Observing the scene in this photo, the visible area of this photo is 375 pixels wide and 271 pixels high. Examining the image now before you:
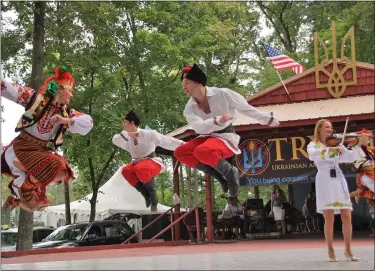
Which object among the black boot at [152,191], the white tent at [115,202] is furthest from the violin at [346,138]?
the white tent at [115,202]

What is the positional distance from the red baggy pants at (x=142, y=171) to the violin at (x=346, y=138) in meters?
2.35

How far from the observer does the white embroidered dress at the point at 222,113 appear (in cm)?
651

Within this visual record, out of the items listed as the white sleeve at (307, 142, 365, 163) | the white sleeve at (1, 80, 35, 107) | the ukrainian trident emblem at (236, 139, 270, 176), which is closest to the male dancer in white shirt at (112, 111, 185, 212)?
the white sleeve at (1, 80, 35, 107)

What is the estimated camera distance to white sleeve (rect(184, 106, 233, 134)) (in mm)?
6484

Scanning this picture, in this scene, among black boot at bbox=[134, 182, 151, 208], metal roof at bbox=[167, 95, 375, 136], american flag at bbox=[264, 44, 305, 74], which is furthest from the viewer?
american flag at bbox=[264, 44, 305, 74]

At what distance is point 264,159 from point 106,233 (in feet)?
19.0

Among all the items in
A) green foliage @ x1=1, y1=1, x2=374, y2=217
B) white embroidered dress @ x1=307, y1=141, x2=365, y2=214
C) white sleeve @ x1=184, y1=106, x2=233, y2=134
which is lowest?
white embroidered dress @ x1=307, y1=141, x2=365, y2=214

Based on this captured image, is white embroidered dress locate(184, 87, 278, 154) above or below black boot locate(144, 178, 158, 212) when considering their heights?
above

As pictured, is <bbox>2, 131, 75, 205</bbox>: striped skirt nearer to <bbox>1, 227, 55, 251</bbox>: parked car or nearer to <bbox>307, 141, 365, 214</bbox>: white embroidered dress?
<bbox>307, 141, 365, 214</bbox>: white embroidered dress

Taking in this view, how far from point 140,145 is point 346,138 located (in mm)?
2847

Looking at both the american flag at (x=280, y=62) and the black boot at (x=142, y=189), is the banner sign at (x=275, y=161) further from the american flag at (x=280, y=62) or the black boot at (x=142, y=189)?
the black boot at (x=142, y=189)

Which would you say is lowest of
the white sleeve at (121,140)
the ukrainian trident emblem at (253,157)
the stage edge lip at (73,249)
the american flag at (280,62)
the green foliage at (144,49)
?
the stage edge lip at (73,249)

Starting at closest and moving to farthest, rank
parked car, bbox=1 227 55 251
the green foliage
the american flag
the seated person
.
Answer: the american flag < the seated person < the green foliage < parked car, bbox=1 227 55 251

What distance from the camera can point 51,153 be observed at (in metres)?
6.66
